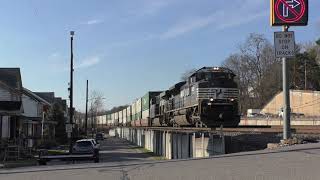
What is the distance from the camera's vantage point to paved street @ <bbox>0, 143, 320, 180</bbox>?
12320 millimetres

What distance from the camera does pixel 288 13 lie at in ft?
61.9

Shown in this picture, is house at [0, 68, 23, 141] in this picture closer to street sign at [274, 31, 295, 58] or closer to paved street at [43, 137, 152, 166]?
paved street at [43, 137, 152, 166]

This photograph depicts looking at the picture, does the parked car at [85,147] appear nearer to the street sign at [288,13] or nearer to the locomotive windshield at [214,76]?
the locomotive windshield at [214,76]

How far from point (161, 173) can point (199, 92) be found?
20.4 metres

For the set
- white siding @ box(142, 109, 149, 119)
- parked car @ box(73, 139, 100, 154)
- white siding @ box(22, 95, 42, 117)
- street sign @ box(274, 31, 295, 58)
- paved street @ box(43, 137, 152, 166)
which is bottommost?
paved street @ box(43, 137, 152, 166)

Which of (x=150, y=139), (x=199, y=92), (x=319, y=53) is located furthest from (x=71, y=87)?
(x=319, y=53)

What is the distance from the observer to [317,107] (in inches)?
4390

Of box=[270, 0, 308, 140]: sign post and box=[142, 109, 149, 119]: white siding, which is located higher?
box=[270, 0, 308, 140]: sign post

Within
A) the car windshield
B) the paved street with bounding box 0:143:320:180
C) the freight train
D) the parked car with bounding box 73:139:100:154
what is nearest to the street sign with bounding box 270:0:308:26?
the paved street with bounding box 0:143:320:180

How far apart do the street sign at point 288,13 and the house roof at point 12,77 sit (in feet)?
148

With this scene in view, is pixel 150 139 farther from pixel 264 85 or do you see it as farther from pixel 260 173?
pixel 264 85

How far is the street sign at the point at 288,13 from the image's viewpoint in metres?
18.6

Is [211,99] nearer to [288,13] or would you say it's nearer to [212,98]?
[212,98]

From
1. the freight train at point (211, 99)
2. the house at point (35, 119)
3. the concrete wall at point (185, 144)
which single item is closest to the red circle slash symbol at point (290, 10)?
the concrete wall at point (185, 144)
